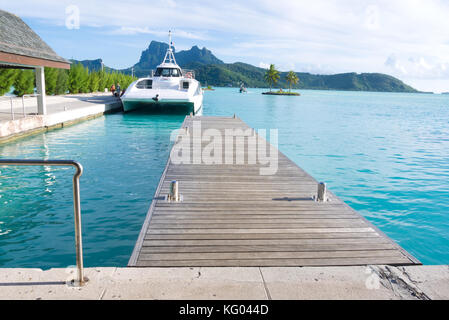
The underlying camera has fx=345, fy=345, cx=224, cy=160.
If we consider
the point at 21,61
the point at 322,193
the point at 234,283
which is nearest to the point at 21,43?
the point at 21,61

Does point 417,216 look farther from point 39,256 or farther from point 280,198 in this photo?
point 39,256

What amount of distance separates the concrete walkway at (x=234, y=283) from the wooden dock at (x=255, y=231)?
1.16 feet

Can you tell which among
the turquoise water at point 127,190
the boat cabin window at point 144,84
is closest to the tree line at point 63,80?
the boat cabin window at point 144,84

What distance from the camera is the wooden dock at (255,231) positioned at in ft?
11.5

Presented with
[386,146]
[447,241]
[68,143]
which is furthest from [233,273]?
[386,146]

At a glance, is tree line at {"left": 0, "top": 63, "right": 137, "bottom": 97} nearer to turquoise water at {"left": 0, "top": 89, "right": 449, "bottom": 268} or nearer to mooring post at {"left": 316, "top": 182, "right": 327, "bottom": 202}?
turquoise water at {"left": 0, "top": 89, "right": 449, "bottom": 268}

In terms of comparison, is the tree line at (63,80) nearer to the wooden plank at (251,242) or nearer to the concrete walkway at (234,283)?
the wooden plank at (251,242)

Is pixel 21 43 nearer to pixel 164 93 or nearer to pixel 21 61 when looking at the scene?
pixel 21 61

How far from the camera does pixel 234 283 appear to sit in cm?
282

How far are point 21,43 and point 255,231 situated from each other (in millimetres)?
13255

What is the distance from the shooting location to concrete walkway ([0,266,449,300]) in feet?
8.64

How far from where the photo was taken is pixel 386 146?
1709 centimetres
